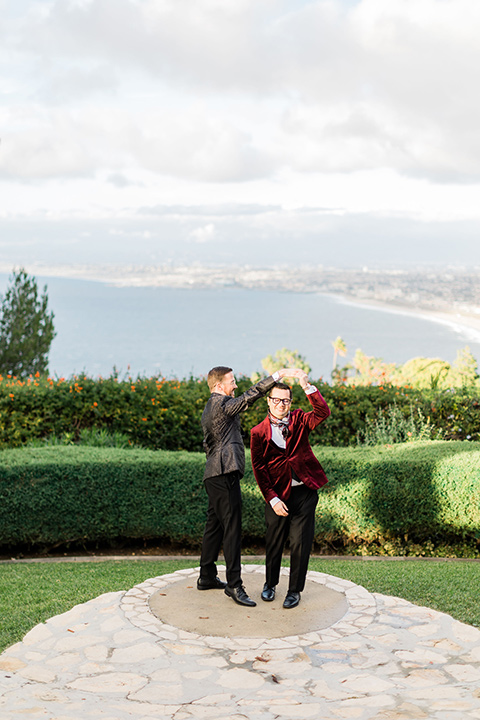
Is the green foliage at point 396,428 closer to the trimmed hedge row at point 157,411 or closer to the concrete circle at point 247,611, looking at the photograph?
the trimmed hedge row at point 157,411

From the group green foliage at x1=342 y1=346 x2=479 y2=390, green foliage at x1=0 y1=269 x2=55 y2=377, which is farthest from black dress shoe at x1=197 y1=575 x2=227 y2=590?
green foliage at x1=0 y1=269 x2=55 y2=377

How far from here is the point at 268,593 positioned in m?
5.32

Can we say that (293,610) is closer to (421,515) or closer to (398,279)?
(421,515)

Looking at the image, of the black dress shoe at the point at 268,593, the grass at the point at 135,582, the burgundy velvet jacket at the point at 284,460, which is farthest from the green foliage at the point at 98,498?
the burgundy velvet jacket at the point at 284,460

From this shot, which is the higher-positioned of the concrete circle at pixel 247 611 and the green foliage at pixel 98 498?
the green foliage at pixel 98 498

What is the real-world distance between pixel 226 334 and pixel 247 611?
3730 inches

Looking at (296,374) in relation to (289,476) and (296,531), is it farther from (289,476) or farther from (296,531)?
(296,531)

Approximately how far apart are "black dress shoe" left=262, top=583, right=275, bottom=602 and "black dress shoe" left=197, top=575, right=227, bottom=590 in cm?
37

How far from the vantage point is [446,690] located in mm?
3850

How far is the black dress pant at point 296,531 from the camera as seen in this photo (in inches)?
201

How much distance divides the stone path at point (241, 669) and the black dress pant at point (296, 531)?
39 centimetres

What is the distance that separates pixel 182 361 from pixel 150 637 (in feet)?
232

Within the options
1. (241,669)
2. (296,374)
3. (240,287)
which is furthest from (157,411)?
(240,287)

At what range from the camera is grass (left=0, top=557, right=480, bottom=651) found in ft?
17.2
